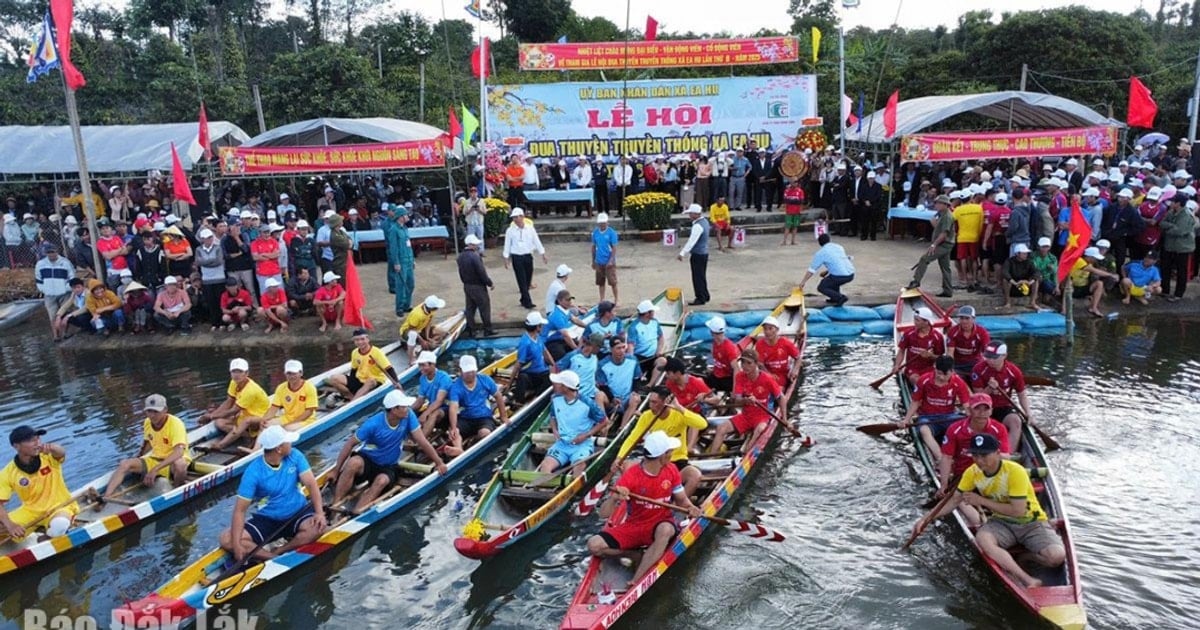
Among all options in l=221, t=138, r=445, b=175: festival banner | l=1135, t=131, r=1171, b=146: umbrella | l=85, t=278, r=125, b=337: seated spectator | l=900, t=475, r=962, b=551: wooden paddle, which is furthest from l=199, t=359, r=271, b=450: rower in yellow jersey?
l=1135, t=131, r=1171, b=146: umbrella

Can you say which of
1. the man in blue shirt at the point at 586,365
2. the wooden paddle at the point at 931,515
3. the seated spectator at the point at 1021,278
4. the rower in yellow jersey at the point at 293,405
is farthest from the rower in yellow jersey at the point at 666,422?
the seated spectator at the point at 1021,278

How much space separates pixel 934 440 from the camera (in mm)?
9141

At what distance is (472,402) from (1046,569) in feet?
20.8

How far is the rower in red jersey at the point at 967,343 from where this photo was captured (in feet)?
34.9

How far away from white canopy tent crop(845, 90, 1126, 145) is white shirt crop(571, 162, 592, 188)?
7.62 meters

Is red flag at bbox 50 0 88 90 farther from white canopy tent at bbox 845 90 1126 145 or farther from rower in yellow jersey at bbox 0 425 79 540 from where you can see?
white canopy tent at bbox 845 90 1126 145

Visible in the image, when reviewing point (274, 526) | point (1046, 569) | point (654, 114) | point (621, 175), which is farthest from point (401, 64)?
point (1046, 569)

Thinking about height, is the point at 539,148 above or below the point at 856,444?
above

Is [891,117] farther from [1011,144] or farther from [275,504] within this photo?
[275,504]

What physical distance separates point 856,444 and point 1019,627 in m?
3.78

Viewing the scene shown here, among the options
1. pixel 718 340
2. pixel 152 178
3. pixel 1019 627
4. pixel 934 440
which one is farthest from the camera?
pixel 152 178

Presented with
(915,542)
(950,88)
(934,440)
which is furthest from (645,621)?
(950,88)

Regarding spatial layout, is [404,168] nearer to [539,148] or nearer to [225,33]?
[539,148]

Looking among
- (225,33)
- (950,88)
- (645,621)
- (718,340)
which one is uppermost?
(225,33)
